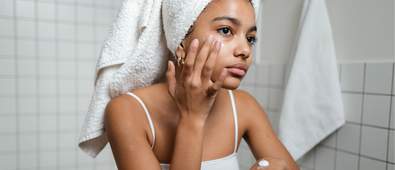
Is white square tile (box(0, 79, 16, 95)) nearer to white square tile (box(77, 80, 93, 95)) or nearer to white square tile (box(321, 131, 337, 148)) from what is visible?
white square tile (box(77, 80, 93, 95))

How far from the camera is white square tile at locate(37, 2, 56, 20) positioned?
59.2 inches

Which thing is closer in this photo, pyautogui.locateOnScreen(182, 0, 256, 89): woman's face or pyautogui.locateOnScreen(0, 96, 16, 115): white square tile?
pyautogui.locateOnScreen(182, 0, 256, 89): woman's face

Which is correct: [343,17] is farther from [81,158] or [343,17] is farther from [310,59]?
[81,158]

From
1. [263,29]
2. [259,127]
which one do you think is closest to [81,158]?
[263,29]

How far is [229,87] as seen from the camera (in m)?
0.55

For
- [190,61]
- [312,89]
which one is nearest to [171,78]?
[190,61]

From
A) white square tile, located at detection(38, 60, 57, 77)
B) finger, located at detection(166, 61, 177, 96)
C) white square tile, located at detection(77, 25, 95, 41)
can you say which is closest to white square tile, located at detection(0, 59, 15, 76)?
white square tile, located at detection(38, 60, 57, 77)

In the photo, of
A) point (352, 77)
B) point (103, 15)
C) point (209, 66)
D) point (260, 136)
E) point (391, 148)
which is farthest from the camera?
point (103, 15)

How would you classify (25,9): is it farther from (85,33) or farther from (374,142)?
(374,142)

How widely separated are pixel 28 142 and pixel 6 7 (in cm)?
64

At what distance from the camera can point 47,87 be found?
1541 millimetres

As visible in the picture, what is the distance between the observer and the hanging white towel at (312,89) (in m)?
0.97

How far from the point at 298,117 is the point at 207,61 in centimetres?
64

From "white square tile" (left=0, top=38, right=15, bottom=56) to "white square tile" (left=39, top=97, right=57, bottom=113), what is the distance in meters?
→ 0.25
